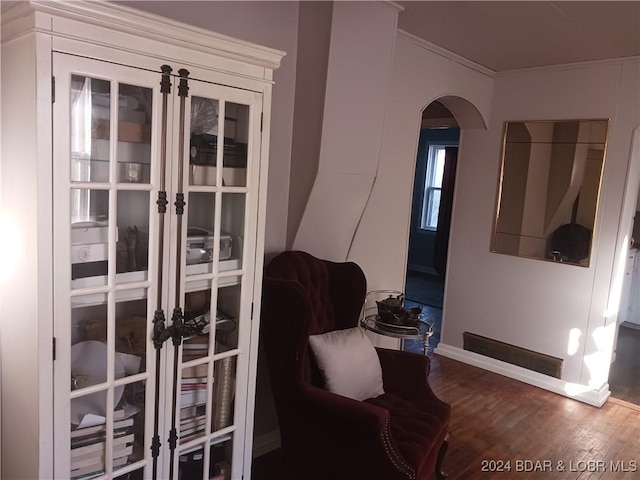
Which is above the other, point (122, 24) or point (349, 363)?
point (122, 24)

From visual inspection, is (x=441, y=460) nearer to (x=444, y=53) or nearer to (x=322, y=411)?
(x=322, y=411)

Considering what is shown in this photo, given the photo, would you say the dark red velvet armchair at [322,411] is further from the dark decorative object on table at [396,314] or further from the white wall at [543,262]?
the white wall at [543,262]

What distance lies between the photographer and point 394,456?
76.8 inches

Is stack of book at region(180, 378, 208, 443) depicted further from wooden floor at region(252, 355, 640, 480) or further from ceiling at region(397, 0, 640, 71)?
ceiling at region(397, 0, 640, 71)

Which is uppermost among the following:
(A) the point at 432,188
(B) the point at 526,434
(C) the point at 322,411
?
(A) the point at 432,188

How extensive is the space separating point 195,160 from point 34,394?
0.88 metres

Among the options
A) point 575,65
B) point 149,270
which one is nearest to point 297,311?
point 149,270

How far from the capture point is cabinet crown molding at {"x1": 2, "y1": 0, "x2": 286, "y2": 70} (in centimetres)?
131

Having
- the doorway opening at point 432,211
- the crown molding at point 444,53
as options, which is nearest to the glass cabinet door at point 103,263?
the crown molding at point 444,53

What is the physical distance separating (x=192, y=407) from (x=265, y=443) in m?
1.00

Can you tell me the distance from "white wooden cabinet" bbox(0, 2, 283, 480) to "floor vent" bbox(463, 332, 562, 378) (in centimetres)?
286

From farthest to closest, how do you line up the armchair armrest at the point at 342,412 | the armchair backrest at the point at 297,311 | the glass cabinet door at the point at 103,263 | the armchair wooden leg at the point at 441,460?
the armchair wooden leg at the point at 441,460
the armchair backrest at the point at 297,311
the armchair armrest at the point at 342,412
the glass cabinet door at the point at 103,263

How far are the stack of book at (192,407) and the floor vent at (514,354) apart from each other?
298 cm

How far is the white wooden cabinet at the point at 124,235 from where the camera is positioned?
138 centimetres
